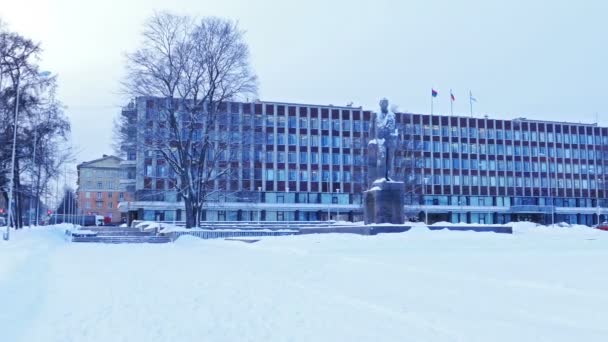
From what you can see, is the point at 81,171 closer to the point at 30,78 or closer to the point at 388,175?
the point at 30,78

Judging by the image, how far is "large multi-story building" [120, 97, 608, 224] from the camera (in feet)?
257

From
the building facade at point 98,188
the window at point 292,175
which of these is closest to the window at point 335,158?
the window at point 292,175

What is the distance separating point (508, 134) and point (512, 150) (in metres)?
2.64

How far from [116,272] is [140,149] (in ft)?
68.3

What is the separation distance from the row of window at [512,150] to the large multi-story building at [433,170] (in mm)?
162

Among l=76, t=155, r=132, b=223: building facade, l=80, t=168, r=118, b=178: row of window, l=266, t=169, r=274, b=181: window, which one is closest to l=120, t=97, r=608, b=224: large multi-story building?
l=266, t=169, r=274, b=181: window

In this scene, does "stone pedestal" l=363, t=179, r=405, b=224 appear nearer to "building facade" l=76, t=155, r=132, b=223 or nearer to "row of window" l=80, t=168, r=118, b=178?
"building facade" l=76, t=155, r=132, b=223

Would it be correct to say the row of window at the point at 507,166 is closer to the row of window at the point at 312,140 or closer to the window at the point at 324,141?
the row of window at the point at 312,140

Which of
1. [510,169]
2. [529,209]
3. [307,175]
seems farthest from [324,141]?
[529,209]

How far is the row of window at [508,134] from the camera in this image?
88750mm

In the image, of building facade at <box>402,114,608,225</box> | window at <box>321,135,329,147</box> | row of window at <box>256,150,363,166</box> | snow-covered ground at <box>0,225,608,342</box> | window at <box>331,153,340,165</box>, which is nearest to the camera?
snow-covered ground at <box>0,225,608,342</box>

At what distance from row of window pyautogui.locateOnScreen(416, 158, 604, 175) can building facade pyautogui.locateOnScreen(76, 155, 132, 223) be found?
2909 inches

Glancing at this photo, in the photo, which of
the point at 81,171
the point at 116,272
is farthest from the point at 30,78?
the point at 81,171

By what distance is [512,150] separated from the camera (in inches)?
3642
